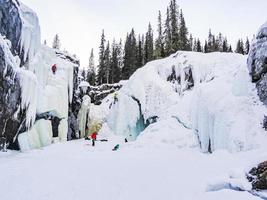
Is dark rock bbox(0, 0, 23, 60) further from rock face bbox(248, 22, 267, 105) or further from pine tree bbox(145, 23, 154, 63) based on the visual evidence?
pine tree bbox(145, 23, 154, 63)

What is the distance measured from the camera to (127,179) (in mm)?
8867

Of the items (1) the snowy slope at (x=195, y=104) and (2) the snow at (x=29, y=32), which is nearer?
(1) the snowy slope at (x=195, y=104)

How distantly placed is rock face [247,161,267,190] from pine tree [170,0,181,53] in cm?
3305

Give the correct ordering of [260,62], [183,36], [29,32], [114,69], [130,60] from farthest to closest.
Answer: [114,69], [130,60], [183,36], [29,32], [260,62]

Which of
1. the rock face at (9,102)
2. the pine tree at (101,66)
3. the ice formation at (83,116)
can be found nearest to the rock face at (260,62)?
the rock face at (9,102)

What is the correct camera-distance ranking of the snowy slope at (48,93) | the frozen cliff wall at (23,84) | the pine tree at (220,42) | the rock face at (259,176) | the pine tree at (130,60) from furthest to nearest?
the pine tree at (220,42), the pine tree at (130,60), the snowy slope at (48,93), the frozen cliff wall at (23,84), the rock face at (259,176)

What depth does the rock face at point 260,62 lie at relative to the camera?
44.6ft

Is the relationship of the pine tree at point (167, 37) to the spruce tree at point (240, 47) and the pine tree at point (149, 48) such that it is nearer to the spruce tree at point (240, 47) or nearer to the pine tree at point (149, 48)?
the pine tree at point (149, 48)

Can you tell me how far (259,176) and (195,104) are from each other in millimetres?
9741

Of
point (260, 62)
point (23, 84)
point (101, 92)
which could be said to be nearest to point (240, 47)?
point (101, 92)

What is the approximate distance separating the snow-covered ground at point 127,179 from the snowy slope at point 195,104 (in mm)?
1347

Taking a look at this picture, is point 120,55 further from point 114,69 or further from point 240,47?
point 240,47

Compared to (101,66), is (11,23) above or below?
below

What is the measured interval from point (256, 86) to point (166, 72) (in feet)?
38.1
